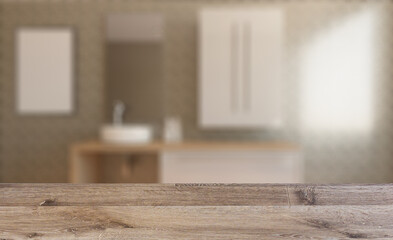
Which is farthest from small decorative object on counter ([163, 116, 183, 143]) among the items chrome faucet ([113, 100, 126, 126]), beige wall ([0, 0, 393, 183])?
A: chrome faucet ([113, 100, 126, 126])

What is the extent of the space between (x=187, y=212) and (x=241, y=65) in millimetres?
2499

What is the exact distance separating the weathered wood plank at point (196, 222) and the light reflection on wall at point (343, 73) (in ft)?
9.18

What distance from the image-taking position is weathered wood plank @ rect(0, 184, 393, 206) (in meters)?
0.70

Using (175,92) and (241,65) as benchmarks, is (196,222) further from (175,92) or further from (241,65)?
(175,92)

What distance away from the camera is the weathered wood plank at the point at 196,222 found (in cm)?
69

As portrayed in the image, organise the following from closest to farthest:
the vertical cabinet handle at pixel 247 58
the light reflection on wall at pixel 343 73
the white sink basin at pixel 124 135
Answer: the white sink basin at pixel 124 135 < the vertical cabinet handle at pixel 247 58 < the light reflection on wall at pixel 343 73

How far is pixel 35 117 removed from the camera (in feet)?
11.4

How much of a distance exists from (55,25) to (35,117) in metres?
0.86

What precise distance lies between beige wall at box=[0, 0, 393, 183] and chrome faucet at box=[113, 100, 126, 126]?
0.13 meters

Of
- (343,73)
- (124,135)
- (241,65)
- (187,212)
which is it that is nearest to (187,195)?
(187,212)

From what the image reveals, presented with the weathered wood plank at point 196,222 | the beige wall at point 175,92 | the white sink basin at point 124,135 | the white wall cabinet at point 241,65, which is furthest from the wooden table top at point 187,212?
the beige wall at point 175,92

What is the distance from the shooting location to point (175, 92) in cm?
341

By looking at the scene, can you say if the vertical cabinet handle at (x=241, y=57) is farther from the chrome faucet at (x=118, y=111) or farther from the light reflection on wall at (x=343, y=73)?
the chrome faucet at (x=118, y=111)

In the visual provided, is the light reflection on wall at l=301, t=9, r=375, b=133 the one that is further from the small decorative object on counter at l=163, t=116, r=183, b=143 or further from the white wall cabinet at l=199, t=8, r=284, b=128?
the small decorative object on counter at l=163, t=116, r=183, b=143
